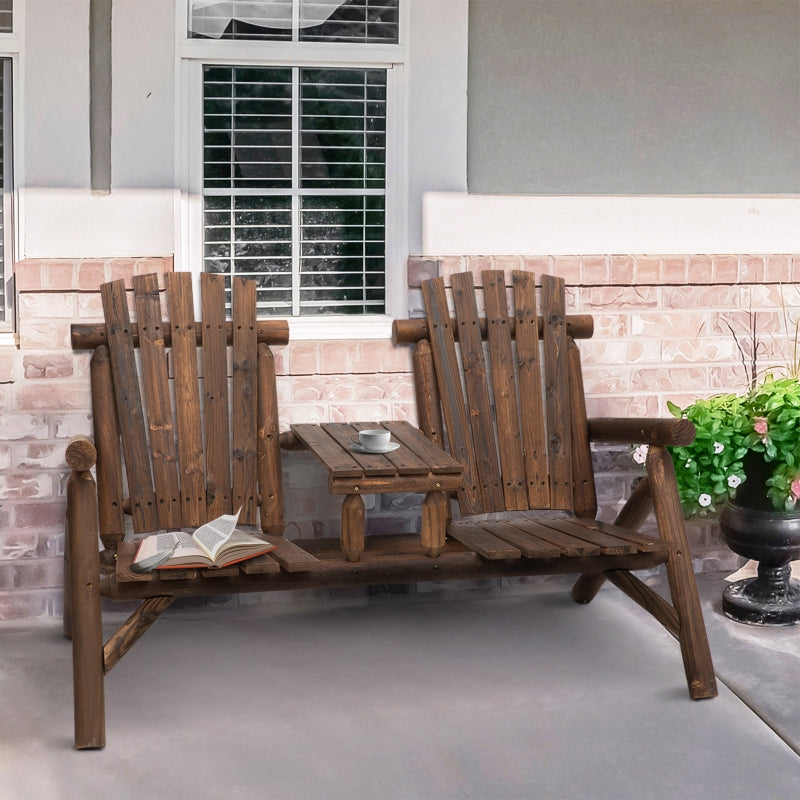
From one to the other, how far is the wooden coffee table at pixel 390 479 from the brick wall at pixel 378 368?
24.6 inches

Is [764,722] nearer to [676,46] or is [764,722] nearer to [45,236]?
[676,46]

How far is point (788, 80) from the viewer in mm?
3912

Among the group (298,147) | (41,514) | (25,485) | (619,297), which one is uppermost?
(298,147)

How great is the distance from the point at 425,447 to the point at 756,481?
122 cm

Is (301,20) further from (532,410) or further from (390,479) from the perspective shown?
(390,479)

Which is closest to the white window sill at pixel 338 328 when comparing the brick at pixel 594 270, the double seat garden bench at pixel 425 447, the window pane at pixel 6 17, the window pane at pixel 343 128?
the double seat garden bench at pixel 425 447

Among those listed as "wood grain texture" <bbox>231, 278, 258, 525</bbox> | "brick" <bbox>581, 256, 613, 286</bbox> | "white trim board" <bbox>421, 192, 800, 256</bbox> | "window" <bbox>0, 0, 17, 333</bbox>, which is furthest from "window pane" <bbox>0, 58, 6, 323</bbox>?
"brick" <bbox>581, 256, 613, 286</bbox>

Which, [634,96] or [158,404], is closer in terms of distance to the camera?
[158,404]

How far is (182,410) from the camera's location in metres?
3.46

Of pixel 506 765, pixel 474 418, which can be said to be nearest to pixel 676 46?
pixel 474 418

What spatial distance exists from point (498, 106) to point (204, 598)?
2056 mm

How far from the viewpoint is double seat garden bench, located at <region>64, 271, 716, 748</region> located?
2.96m

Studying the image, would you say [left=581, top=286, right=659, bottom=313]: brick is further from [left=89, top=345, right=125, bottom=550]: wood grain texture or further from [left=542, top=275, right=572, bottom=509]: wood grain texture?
[left=89, top=345, right=125, bottom=550]: wood grain texture

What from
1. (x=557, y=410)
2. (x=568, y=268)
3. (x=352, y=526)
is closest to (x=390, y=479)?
(x=352, y=526)
